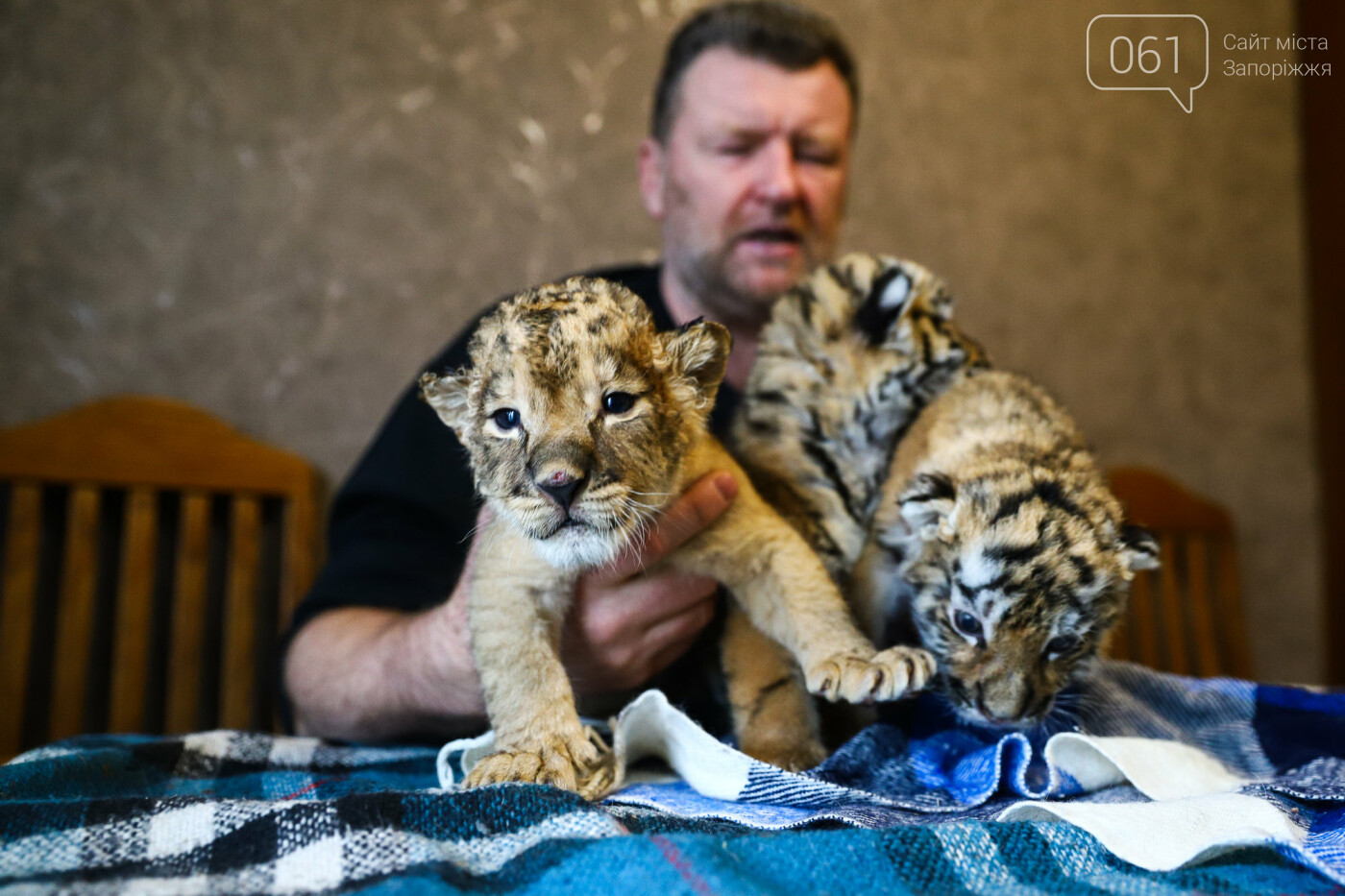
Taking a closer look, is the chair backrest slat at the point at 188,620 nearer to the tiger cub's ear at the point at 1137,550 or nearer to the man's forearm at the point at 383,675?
the man's forearm at the point at 383,675

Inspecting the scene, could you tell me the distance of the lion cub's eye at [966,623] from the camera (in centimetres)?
124

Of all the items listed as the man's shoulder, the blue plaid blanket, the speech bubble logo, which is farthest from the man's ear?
the speech bubble logo

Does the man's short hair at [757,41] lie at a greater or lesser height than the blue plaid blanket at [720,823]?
greater

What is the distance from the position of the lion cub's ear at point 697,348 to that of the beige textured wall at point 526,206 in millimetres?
1714

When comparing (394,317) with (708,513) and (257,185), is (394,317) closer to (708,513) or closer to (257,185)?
(257,185)

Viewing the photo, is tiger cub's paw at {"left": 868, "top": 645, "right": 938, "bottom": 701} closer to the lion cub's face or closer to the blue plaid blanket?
the blue plaid blanket

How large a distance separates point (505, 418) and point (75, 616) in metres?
1.56

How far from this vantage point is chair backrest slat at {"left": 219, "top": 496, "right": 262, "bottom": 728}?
2.30m

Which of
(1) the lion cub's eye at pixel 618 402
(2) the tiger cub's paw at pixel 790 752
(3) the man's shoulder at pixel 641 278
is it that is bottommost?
(2) the tiger cub's paw at pixel 790 752

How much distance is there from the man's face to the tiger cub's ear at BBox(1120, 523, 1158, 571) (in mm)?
1211

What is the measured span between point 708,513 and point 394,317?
1.77 m

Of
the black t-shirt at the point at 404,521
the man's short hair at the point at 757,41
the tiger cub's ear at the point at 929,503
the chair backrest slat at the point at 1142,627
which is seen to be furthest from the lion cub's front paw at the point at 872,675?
A: the chair backrest slat at the point at 1142,627

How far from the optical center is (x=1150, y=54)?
4.15 m

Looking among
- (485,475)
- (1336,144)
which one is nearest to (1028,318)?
(1336,144)
